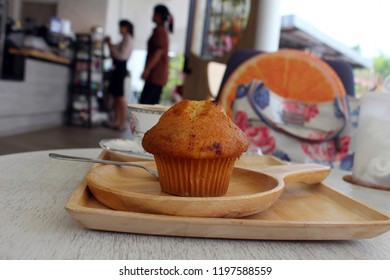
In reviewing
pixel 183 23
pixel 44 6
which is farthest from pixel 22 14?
pixel 183 23

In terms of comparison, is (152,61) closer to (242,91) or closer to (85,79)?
(85,79)

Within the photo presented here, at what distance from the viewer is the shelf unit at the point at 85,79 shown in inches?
271

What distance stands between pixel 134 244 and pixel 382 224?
0.85 feet

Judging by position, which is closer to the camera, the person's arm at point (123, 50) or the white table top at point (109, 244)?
the white table top at point (109, 244)

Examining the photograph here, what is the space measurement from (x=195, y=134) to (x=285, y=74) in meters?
1.45

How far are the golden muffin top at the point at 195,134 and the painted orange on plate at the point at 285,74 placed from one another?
4.36 ft

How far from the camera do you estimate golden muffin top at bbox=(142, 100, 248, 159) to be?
0.53 m

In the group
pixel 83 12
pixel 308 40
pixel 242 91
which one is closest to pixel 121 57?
pixel 308 40

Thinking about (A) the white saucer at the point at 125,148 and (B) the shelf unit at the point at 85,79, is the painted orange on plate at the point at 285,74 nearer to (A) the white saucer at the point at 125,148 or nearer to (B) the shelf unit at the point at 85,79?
(A) the white saucer at the point at 125,148

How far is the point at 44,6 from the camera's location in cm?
1054

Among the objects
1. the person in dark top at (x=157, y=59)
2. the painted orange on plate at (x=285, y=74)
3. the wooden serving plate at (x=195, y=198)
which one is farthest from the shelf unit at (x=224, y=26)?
the wooden serving plate at (x=195, y=198)

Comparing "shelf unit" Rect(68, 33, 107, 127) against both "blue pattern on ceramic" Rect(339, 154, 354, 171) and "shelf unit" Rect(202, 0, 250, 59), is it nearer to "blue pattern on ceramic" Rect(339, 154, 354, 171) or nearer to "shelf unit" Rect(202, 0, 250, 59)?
"shelf unit" Rect(202, 0, 250, 59)

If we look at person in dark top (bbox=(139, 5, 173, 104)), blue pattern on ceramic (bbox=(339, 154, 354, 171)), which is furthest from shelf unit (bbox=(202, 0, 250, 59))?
blue pattern on ceramic (bbox=(339, 154, 354, 171))

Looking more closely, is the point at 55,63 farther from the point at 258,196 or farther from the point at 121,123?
the point at 258,196
